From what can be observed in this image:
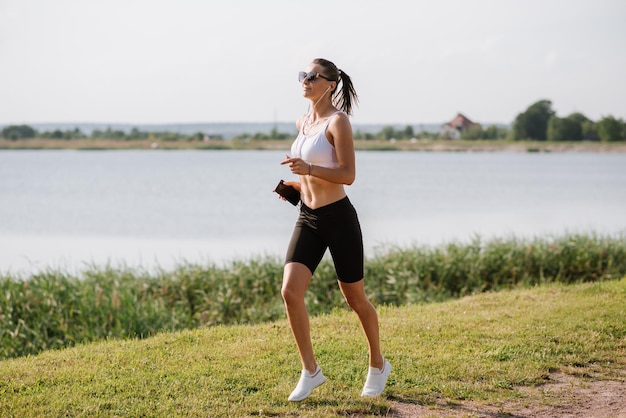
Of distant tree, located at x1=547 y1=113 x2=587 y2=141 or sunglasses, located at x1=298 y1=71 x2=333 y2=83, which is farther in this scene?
distant tree, located at x1=547 y1=113 x2=587 y2=141

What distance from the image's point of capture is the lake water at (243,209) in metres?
19.1

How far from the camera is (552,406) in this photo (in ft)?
17.4

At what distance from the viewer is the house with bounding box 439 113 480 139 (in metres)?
59.8

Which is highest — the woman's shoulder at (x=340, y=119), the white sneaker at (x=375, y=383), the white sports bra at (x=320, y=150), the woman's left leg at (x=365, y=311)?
the woman's shoulder at (x=340, y=119)

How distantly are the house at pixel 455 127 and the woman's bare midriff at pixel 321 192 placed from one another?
2193 inches

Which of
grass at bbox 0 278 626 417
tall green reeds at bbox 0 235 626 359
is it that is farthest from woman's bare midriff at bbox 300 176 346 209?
tall green reeds at bbox 0 235 626 359

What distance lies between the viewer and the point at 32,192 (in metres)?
32.4

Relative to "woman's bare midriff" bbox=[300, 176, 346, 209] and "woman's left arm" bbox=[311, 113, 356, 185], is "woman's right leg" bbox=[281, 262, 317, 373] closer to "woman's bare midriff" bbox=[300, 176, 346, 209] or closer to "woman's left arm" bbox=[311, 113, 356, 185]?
"woman's bare midriff" bbox=[300, 176, 346, 209]

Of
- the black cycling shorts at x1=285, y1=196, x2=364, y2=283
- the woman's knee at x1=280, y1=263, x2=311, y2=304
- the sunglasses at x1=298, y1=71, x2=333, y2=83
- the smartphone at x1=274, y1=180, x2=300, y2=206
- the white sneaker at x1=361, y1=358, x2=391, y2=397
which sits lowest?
the white sneaker at x1=361, y1=358, x2=391, y2=397

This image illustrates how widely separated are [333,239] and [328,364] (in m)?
1.50

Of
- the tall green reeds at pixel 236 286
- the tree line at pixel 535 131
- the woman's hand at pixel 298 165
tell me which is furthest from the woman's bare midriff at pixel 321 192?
the tree line at pixel 535 131

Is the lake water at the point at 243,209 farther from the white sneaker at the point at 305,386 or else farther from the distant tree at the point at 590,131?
the white sneaker at the point at 305,386

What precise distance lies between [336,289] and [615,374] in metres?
6.05

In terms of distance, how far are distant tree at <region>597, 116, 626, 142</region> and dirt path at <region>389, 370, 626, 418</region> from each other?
41758 mm
